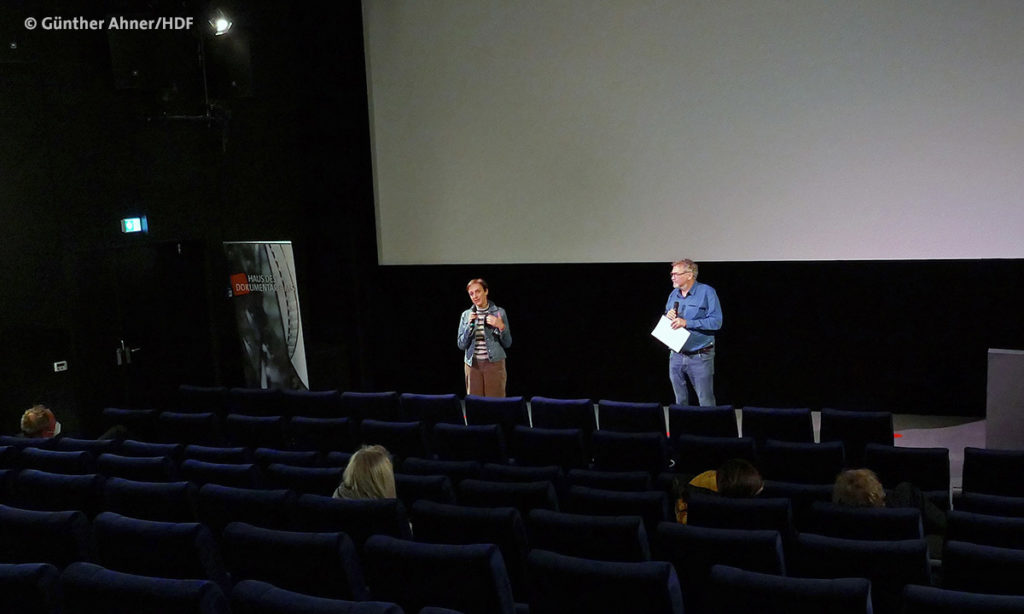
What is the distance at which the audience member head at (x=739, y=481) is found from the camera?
4062 millimetres

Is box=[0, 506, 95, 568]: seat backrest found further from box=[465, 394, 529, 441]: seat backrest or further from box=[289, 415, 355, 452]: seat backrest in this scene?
box=[465, 394, 529, 441]: seat backrest

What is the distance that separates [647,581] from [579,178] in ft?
21.0

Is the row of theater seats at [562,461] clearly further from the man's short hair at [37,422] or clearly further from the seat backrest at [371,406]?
the seat backrest at [371,406]

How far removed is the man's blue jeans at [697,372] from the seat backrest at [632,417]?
1097mm

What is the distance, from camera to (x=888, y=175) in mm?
7906

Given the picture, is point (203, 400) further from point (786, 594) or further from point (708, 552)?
point (786, 594)

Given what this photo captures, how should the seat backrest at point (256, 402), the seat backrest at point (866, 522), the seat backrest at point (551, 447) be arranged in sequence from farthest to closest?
1. the seat backrest at point (256, 402)
2. the seat backrest at point (551, 447)
3. the seat backrest at point (866, 522)

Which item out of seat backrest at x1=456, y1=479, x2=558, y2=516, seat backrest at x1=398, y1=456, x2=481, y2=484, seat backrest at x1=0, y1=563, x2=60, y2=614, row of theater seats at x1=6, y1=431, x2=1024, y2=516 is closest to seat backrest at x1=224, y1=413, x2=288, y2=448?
row of theater seats at x1=6, y1=431, x2=1024, y2=516

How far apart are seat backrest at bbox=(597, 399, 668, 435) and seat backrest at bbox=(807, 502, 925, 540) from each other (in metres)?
2.42

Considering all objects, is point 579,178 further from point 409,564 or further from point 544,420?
point 409,564

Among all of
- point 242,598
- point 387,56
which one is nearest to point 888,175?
point 387,56

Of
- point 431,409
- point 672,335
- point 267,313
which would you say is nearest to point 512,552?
point 431,409

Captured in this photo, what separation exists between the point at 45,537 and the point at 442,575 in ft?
5.79

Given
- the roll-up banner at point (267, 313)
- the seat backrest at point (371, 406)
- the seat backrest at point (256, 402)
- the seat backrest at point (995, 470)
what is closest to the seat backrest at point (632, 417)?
the seat backrest at point (371, 406)
